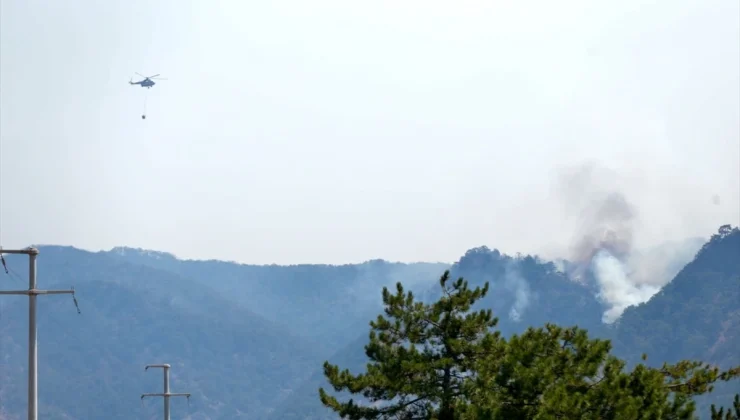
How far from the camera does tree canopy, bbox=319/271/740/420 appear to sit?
147 feet

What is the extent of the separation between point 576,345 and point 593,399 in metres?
4.41

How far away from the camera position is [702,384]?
49.4 m

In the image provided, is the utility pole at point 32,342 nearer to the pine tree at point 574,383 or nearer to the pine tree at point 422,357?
the pine tree at point 574,383

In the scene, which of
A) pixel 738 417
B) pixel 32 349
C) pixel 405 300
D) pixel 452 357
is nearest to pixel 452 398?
pixel 452 357

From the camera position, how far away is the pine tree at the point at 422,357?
54.7 m

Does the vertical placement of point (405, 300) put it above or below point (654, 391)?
above

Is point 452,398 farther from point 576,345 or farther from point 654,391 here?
point 654,391

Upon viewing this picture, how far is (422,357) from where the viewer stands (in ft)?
184

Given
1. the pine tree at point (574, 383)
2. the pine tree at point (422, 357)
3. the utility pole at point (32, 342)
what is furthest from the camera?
the pine tree at point (422, 357)

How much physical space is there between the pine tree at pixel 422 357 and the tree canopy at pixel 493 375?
0.15 feet

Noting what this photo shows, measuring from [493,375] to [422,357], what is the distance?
6357 mm

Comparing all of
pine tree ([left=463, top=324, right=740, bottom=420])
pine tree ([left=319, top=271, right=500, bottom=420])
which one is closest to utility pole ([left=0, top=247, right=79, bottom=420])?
pine tree ([left=463, top=324, right=740, bottom=420])

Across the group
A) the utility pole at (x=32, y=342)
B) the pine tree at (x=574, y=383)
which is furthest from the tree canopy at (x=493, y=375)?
the utility pole at (x=32, y=342)

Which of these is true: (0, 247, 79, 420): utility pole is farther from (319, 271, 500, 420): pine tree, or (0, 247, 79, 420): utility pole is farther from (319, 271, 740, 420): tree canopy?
(319, 271, 500, 420): pine tree
